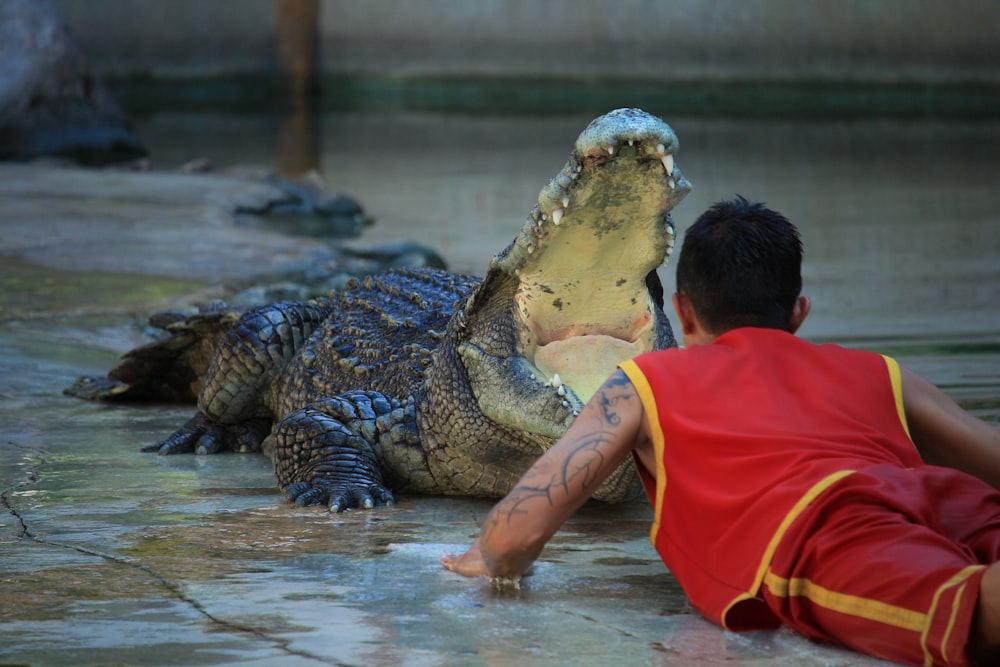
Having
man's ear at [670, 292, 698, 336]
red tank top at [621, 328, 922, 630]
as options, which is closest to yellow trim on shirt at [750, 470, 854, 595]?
red tank top at [621, 328, 922, 630]

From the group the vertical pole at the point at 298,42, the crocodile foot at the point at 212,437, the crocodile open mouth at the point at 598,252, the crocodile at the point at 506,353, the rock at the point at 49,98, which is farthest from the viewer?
the vertical pole at the point at 298,42

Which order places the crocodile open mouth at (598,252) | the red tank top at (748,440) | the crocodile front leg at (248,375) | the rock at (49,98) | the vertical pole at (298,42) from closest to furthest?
the red tank top at (748,440), the crocodile open mouth at (598,252), the crocodile front leg at (248,375), the rock at (49,98), the vertical pole at (298,42)

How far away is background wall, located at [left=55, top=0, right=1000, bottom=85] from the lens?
→ 84.1 ft

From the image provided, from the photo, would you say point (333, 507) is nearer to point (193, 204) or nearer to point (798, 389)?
point (798, 389)

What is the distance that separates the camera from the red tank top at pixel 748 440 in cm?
263

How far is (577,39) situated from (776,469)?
2495 cm

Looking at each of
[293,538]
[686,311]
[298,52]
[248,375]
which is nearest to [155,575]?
[293,538]

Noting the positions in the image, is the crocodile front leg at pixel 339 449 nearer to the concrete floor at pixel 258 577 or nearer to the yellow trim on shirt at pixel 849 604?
the concrete floor at pixel 258 577

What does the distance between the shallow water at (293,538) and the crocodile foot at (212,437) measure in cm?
10

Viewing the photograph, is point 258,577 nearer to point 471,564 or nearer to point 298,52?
point 471,564

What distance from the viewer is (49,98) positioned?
14836 millimetres

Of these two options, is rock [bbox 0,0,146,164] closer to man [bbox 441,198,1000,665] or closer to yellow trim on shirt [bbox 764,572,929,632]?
man [bbox 441,198,1000,665]

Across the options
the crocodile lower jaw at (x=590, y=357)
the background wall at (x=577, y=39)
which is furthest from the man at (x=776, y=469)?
the background wall at (x=577, y=39)

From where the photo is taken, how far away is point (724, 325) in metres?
2.86
